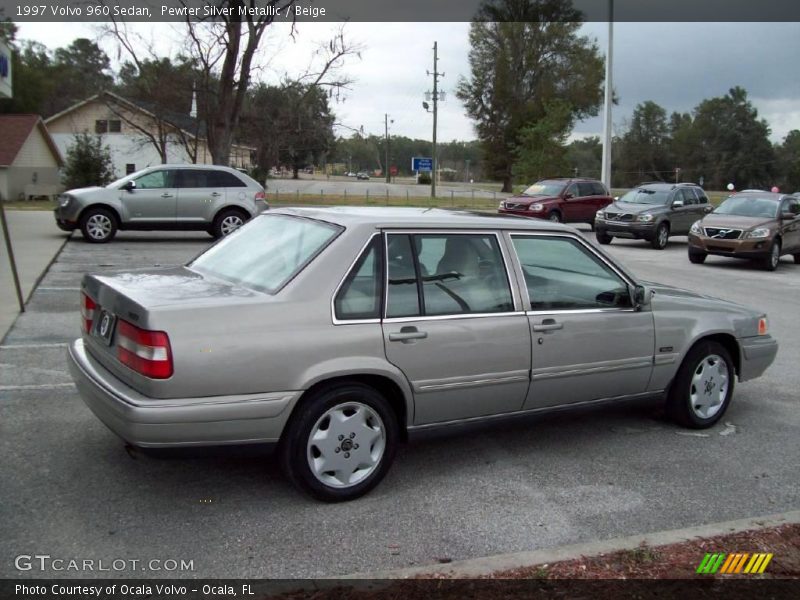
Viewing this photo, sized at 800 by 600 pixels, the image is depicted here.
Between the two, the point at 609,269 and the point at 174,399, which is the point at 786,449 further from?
the point at 174,399

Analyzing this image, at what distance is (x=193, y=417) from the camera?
12.0ft

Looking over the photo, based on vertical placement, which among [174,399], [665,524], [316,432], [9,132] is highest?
[9,132]

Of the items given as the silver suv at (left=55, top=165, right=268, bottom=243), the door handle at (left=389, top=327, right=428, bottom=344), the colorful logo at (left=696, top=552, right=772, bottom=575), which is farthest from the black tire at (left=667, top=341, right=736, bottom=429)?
the silver suv at (left=55, top=165, right=268, bottom=243)

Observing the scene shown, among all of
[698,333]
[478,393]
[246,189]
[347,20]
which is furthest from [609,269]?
[347,20]

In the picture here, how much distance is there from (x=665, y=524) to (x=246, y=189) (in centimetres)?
1544

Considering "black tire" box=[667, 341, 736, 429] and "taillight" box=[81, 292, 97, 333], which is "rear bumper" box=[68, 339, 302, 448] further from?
"black tire" box=[667, 341, 736, 429]

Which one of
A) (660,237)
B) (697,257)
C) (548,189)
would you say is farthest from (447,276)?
(548,189)

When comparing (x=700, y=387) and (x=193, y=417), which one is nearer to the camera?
(x=193, y=417)

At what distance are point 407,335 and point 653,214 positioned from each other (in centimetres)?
1825

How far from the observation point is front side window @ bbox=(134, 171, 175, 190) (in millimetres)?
17438

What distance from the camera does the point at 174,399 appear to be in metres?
3.66

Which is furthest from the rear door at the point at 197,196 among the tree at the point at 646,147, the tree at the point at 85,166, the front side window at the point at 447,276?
the tree at the point at 646,147

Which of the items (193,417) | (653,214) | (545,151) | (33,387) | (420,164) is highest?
(420,164)

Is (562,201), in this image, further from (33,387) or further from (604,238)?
(33,387)
